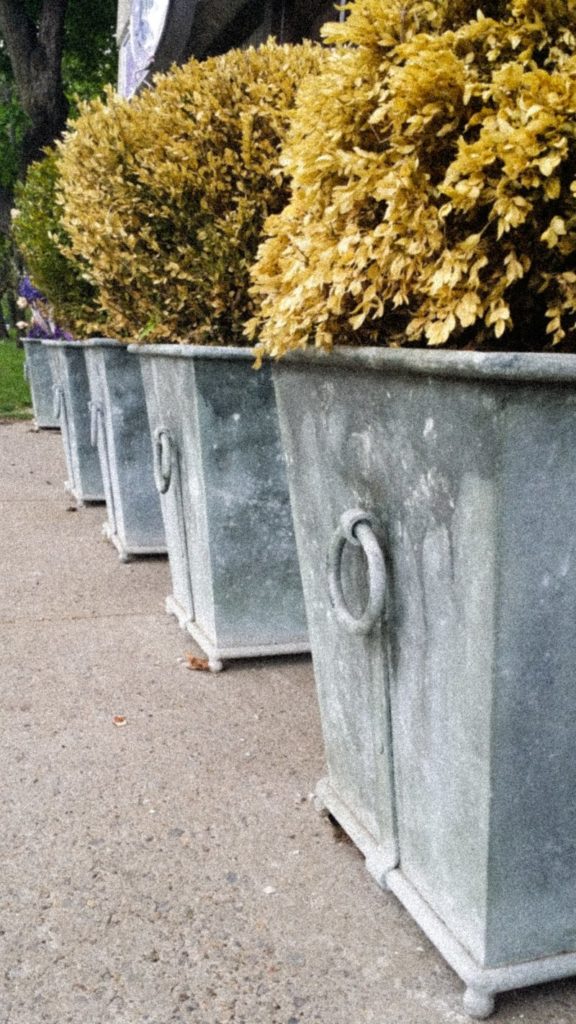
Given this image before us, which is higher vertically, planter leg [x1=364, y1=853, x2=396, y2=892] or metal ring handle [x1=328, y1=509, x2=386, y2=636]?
metal ring handle [x1=328, y1=509, x2=386, y2=636]

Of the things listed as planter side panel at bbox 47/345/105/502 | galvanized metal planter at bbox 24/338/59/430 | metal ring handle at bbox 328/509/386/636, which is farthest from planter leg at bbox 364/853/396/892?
galvanized metal planter at bbox 24/338/59/430

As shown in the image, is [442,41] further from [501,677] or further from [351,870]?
[351,870]

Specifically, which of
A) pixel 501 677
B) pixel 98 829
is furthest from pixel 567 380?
pixel 98 829

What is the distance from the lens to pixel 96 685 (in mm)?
3408

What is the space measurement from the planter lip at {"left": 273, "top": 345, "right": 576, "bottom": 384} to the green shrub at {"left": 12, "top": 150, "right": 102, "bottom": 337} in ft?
12.5

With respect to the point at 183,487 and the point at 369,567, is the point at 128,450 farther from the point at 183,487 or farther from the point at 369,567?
the point at 369,567

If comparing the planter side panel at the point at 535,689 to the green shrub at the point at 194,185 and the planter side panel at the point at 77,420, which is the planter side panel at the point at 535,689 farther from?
the planter side panel at the point at 77,420

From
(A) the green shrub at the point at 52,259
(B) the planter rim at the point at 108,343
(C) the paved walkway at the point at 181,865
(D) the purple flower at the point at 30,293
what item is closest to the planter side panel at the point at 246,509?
(C) the paved walkway at the point at 181,865

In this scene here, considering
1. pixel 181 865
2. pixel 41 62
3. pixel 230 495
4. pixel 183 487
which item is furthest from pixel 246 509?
pixel 41 62

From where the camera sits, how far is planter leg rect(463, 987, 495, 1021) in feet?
5.81

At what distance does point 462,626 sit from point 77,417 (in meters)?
4.95

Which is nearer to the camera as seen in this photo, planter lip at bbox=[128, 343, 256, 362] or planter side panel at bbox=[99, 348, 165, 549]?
planter lip at bbox=[128, 343, 256, 362]

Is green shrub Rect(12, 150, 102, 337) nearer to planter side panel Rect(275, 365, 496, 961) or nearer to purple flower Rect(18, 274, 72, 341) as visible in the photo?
purple flower Rect(18, 274, 72, 341)

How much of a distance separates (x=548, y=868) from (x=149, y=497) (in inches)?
137
